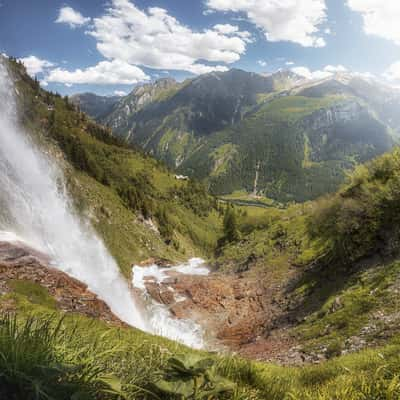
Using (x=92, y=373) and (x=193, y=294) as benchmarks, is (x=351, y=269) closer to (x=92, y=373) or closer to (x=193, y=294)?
(x=193, y=294)

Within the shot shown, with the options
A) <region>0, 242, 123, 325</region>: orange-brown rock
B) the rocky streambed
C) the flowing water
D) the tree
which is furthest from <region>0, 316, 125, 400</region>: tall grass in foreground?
the tree

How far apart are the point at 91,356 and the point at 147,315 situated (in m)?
31.5

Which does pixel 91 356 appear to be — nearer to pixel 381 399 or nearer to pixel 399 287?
pixel 381 399

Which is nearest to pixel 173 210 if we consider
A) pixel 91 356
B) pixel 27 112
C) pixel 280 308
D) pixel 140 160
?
pixel 140 160

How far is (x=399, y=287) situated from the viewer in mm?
14406

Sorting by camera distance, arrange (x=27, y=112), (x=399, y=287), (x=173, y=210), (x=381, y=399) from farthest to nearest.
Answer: (x=173, y=210) → (x=27, y=112) → (x=399, y=287) → (x=381, y=399)

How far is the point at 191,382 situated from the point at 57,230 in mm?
45757

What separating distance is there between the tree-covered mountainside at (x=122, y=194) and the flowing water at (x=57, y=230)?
4.80 m

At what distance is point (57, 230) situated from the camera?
4328cm

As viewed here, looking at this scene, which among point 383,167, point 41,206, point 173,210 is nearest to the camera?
point 383,167

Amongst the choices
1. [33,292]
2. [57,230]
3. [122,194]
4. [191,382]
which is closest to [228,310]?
[33,292]

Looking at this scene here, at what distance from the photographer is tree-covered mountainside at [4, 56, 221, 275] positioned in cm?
6359

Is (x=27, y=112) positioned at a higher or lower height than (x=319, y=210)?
higher

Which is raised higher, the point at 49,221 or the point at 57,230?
the point at 49,221
